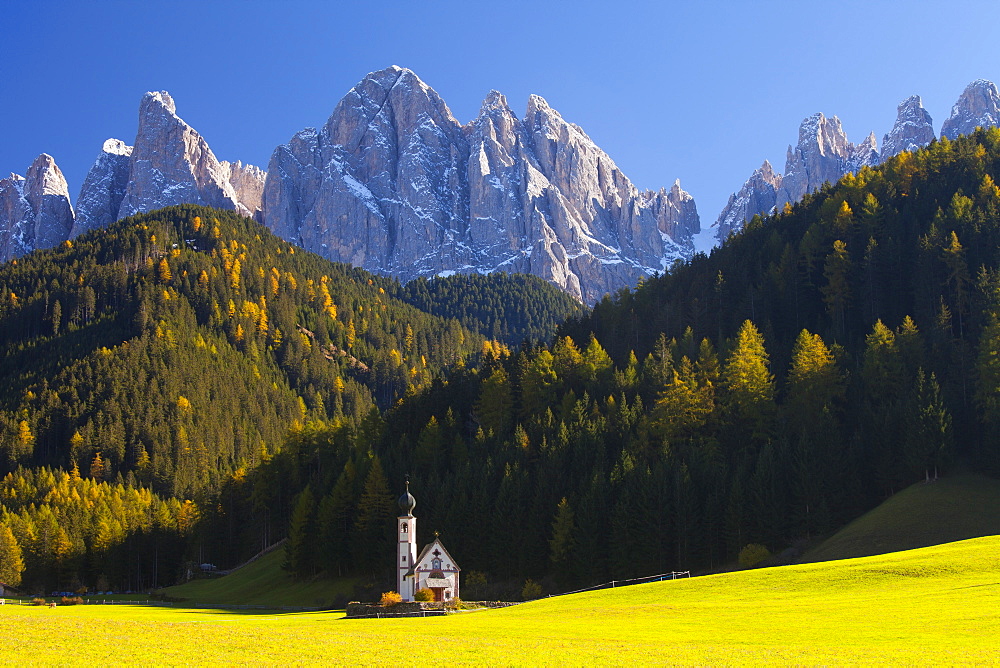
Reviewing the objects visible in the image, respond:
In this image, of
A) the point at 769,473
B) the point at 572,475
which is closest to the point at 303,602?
the point at 572,475

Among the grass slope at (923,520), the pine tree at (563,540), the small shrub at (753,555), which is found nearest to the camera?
the grass slope at (923,520)

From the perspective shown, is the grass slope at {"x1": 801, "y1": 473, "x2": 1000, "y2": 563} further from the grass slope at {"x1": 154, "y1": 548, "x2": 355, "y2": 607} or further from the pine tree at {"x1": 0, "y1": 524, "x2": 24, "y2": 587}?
the pine tree at {"x1": 0, "y1": 524, "x2": 24, "y2": 587}

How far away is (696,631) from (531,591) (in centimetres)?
4578

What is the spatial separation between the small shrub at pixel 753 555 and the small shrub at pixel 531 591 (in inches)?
692

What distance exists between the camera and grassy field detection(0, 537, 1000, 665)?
3130 cm

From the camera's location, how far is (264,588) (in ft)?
339

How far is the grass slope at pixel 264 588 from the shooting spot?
94.2 m

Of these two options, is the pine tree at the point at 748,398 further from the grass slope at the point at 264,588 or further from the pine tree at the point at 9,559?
the pine tree at the point at 9,559

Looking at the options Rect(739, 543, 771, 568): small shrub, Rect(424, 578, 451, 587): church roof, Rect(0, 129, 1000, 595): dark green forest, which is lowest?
Rect(424, 578, 451, 587): church roof

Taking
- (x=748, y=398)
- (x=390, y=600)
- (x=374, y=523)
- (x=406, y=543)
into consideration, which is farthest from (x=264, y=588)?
(x=748, y=398)

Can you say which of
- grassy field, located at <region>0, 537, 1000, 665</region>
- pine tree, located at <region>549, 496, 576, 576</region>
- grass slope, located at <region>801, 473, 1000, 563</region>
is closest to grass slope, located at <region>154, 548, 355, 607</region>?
pine tree, located at <region>549, 496, 576, 576</region>

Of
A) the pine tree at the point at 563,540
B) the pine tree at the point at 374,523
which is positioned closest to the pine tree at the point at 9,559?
the pine tree at the point at 374,523

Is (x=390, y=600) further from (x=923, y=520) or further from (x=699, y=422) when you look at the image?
(x=923, y=520)

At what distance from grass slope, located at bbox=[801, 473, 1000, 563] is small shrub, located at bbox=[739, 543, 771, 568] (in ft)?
11.7
